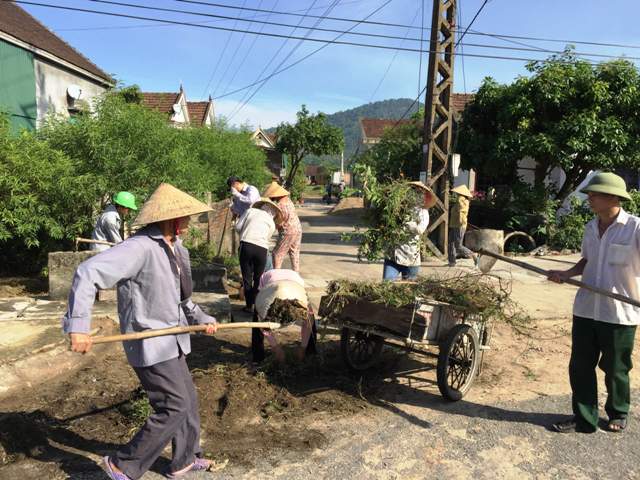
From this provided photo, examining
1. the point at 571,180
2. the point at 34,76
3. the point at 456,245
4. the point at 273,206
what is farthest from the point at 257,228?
the point at 571,180

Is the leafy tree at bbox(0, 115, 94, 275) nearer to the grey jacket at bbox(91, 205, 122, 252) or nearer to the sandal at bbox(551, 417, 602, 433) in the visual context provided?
the grey jacket at bbox(91, 205, 122, 252)

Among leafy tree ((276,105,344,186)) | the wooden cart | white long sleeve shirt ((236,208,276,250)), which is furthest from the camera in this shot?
leafy tree ((276,105,344,186))

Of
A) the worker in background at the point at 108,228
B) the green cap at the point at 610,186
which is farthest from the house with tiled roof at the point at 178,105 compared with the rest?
the green cap at the point at 610,186

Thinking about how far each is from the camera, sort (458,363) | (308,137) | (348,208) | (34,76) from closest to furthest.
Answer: (458,363)
(34,76)
(348,208)
(308,137)

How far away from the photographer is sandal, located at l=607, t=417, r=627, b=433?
4070 millimetres

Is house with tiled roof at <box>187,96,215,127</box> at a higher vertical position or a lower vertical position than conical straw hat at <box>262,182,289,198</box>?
higher

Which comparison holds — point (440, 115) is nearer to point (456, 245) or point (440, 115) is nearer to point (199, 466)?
point (456, 245)

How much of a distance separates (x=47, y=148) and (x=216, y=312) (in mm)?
3851

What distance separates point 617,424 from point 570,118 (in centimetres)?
1047

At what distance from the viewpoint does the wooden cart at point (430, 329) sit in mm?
4352

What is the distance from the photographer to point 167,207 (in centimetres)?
314

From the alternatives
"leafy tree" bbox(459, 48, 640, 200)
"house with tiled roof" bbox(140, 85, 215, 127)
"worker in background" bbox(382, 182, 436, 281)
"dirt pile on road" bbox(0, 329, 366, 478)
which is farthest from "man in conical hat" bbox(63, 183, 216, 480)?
"house with tiled roof" bbox(140, 85, 215, 127)

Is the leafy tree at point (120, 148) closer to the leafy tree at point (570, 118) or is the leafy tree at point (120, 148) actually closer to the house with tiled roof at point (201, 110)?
the leafy tree at point (570, 118)

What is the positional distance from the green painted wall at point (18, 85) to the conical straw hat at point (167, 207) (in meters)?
9.52
